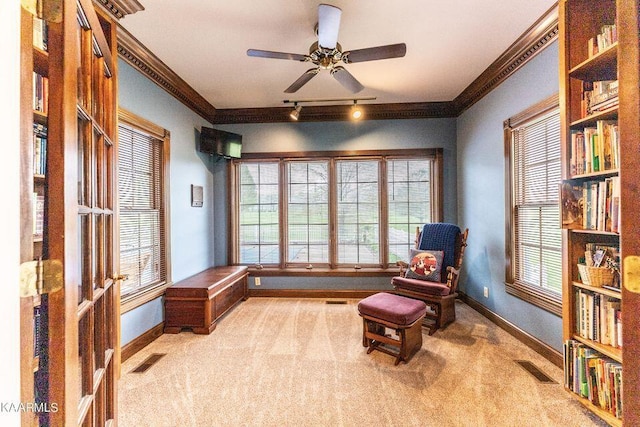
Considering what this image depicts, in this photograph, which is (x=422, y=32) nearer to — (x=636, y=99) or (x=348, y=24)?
(x=348, y=24)

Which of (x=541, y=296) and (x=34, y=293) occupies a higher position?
(x=34, y=293)

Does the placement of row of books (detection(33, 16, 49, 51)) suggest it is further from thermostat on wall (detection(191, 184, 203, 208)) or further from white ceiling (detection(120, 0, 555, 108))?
thermostat on wall (detection(191, 184, 203, 208))

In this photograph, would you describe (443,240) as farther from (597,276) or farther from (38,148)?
(38,148)

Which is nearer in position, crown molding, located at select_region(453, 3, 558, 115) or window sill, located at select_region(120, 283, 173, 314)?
crown molding, located at select_region(453, 3, 558, 115)

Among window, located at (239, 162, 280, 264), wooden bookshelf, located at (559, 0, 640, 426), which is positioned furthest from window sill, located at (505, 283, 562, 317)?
window, located at (239, 162, 280, 264)

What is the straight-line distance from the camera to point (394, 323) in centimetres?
239

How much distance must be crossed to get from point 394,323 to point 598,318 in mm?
1298

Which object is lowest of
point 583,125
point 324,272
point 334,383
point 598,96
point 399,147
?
point 334,383

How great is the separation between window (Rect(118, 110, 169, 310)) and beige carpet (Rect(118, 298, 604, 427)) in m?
0.64

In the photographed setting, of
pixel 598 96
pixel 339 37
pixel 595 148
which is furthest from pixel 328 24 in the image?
pixel 595 148

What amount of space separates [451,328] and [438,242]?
991 millimetres

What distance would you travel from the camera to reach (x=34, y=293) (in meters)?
0.75

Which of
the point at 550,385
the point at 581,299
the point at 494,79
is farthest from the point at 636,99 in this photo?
the point at 494,79

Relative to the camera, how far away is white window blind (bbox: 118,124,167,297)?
267 cm
